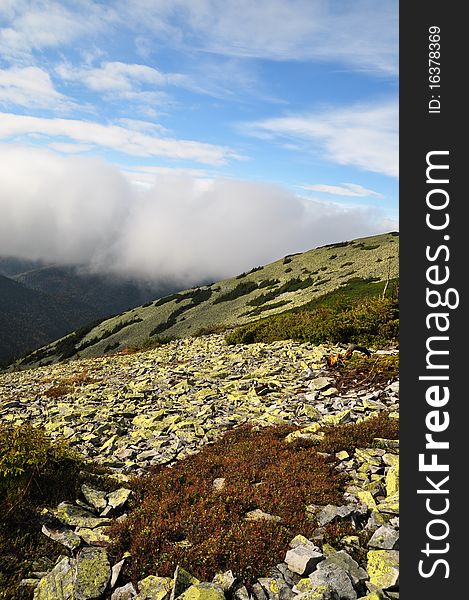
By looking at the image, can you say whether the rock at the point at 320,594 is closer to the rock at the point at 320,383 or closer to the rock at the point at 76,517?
the rock at the point at 76,517

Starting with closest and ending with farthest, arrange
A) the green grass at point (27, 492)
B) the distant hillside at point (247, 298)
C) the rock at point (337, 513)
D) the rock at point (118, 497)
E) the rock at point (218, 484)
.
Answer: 1. the green grass at point (27, 492)
2. the rock at point (337, 513)
3. the rock at point (118, 497)
4. the rock at point (218, 484)
5. the distant hillside at point (247, 298)

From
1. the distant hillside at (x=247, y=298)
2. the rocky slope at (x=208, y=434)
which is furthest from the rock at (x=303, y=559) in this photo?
the distant hillside at (x=247, y=298)

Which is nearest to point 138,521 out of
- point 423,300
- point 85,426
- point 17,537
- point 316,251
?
point 17,537

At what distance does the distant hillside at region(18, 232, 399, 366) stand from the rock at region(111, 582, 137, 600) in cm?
3449

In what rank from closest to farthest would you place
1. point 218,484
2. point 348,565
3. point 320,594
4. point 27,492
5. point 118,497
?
point 320,594 < point 348,565 < point 27,492 < point 118,497 < point 218,484

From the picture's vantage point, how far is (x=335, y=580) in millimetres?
4898

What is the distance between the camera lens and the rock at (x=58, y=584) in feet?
16.2

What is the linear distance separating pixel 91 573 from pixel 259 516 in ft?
8.77

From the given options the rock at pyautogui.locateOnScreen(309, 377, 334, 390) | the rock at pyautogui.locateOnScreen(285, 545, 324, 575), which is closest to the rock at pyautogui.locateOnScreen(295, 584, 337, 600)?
the rock at pyautogui.locateOnScreen(285, 545, 324, 575)

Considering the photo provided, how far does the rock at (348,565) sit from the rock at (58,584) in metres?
3.22

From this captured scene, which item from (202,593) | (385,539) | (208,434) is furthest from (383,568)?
(208,434)

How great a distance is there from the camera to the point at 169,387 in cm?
1902

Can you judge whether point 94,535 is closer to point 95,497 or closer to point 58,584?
point 58,584

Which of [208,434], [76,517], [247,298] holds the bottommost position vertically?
[76,517]
